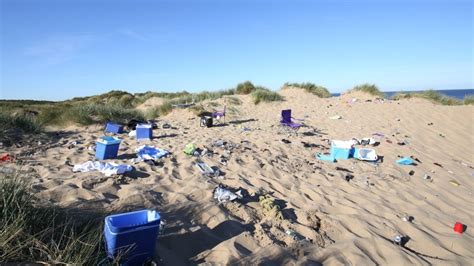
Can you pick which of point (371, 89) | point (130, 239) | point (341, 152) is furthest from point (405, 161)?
point (371, 89)

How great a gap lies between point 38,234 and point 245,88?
15.5 meters

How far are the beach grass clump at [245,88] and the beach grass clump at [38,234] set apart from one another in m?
14.9

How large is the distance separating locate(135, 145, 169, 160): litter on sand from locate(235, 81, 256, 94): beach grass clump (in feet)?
38.4

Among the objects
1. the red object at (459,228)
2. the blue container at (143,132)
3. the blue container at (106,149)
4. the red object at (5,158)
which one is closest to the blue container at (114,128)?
the blue container at (143,132)

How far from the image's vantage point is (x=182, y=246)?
9.50ft

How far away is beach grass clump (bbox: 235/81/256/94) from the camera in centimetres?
1733

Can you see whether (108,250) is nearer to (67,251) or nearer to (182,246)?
(67,251)

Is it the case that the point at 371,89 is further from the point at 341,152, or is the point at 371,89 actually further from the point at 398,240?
the point at 398,240

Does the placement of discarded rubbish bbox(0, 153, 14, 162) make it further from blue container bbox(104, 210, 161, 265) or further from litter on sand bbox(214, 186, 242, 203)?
blue container bbox(104, 210, 161, 265)

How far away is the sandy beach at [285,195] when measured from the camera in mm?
3084

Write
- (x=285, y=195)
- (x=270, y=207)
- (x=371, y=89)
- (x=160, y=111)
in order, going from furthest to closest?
(x=371, y=89), (x=160, y=111), (x=285, y=195), (x=270, y=207)

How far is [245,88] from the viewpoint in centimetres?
1745

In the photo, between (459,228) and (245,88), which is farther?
(245,88)

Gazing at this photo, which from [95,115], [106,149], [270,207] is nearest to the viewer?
[270,207]
